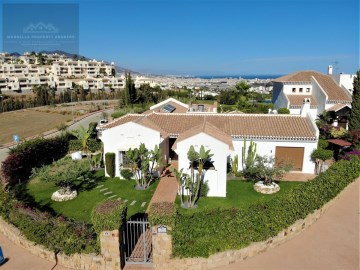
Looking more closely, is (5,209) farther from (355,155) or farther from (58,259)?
(355,155)

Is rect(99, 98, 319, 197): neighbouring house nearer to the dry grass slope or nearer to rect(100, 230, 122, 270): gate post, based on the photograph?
rect(100, 230, 122, 270): gate post

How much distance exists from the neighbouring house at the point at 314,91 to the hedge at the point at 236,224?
28.3 meters

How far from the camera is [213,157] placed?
19812 mm

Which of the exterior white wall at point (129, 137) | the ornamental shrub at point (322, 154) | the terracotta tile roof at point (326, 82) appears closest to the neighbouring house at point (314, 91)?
the terracotta tile roof at point (326, 82)

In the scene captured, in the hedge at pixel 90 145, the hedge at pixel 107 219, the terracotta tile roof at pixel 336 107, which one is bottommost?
the hedge at pixel 90 145

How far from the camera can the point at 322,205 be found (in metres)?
17.0

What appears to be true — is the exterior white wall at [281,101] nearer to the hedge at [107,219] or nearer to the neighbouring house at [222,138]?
the neighbouring house at [222,138]

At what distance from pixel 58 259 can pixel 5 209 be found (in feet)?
15.5

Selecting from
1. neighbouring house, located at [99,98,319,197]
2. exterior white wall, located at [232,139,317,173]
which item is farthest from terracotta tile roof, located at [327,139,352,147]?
exterior white wall, located at [232,139,317,173]

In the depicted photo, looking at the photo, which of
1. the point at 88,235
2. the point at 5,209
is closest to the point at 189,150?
the point at 88,235

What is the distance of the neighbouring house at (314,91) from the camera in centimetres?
4053

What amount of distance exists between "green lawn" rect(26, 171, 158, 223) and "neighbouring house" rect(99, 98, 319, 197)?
6.44 ft

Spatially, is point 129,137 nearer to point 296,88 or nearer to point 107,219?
point 107,219

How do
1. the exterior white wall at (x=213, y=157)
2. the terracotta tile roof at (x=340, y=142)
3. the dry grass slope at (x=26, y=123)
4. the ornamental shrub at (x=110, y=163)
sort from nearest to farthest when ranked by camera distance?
the exterior white wall at (x=213, y=157)
the ornamental shrub at (x=110, y=163)
the terracotta tile roof at (x=340, y=142)
the dry grass slope at (x=26, y=123)
